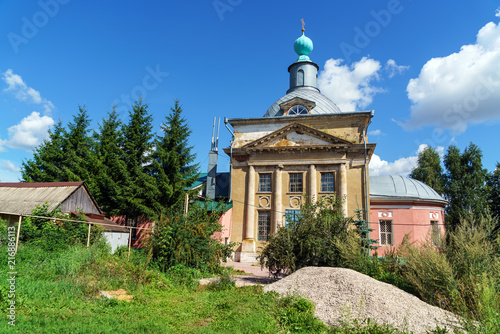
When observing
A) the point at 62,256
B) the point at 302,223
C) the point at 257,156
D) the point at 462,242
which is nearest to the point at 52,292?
the point at 62,256

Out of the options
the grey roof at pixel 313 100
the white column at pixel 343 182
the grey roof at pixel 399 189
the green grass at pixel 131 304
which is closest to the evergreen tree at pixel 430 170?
the grey roof at pixel 399 189

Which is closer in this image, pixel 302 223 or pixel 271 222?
pixel 302 223

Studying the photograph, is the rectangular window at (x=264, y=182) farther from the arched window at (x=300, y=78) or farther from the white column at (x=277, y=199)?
the arched window at (x=300, y=78)

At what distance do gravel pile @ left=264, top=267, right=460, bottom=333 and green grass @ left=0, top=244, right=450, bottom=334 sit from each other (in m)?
0.47

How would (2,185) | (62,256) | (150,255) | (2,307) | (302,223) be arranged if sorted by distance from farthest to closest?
1. (2,185)
2. (302,223)
3. (150,255)
4. (62,256)
5. (2,307)

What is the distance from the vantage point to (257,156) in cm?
2400

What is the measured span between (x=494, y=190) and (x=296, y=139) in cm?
2356

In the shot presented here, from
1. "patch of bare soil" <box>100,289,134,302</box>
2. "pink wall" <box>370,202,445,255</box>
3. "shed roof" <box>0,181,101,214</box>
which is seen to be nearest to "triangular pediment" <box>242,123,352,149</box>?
"pink wall" <box>370,202,445,255</box>

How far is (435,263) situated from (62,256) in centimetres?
1001

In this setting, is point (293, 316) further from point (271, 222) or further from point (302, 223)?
point (271, 222)

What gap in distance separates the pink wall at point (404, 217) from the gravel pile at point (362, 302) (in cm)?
1529

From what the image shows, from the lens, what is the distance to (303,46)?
33.6 metres

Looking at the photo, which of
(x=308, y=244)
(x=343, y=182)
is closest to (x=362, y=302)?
(x=308, y=244)

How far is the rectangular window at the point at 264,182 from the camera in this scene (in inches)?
933
